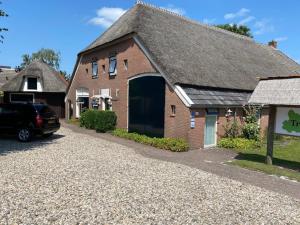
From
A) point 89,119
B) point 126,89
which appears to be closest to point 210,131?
point 126,89

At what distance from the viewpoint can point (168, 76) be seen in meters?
14.8

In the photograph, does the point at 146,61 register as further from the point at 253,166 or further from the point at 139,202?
the point at 139,202

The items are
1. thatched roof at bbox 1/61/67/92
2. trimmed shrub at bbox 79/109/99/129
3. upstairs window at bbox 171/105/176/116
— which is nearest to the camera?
upstairs window at bbox 171/105/176/116

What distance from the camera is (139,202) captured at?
21.7 ft

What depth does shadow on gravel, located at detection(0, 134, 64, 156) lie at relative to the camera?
12.3 meters

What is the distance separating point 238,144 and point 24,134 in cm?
1081

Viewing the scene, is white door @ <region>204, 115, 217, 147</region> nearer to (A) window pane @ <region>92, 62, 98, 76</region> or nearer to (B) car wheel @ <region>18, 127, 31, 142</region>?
(B) car wheel @ <region>18, 127, 31, 142</region>

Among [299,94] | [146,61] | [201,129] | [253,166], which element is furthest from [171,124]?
[299,94]

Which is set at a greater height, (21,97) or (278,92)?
(278,92)

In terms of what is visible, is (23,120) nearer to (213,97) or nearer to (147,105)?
(147,105)

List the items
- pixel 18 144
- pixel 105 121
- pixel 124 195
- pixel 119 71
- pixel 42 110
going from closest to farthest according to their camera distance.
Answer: pixel 124 195
pixel 18 144
pixel 42 110
pixel 105 121
pixel 119 71

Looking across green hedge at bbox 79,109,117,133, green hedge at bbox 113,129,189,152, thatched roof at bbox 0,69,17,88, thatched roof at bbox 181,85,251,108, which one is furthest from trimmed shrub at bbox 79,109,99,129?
thatched roof at bbox 0,69,17,88

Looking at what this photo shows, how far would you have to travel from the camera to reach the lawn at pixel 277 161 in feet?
33.2

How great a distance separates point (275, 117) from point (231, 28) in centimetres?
3658
